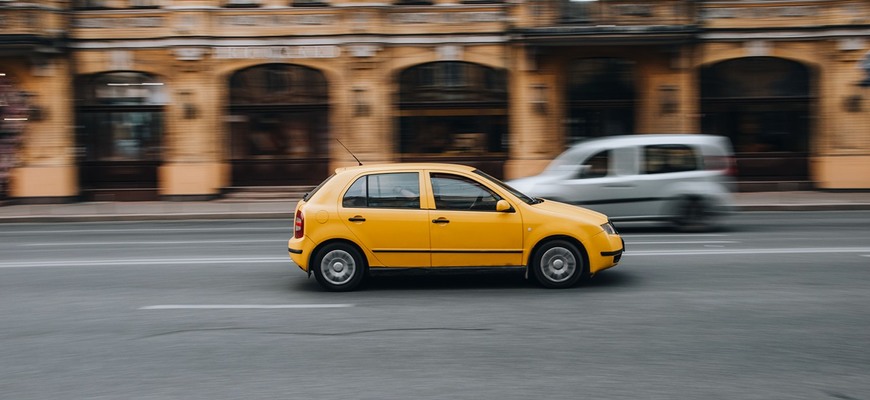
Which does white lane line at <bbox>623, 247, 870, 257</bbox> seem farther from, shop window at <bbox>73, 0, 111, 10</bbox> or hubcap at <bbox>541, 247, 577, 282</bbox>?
shop window at <bbox>73, 0, 111, 10</bbox>

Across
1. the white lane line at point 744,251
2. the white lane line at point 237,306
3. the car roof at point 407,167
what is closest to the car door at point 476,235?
the car roof at point 407,167

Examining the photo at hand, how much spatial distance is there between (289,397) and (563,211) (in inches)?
175

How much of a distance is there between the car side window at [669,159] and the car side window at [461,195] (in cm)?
665

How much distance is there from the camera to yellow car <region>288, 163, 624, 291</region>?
30.0 ft

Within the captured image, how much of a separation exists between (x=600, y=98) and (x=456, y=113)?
4.06 metres

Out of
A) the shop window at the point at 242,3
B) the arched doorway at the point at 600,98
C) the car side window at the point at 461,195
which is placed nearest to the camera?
the car side window at the point at 461,195

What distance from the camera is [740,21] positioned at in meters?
24.4

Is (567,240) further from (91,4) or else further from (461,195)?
(91,4)

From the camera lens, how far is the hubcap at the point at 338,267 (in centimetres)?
934

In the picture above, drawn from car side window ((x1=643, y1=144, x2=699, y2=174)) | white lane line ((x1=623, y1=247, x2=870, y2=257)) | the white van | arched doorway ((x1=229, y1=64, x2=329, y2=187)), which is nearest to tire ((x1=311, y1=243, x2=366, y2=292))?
white lane line ((x1=623, y1=247, x2=870, y2=257))

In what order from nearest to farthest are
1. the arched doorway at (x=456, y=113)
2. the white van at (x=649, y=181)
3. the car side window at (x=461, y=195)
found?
the car side window at (x=461, y=195) → the white van at (x=649, y=181) → the arched doorway at (x=456, y=113)

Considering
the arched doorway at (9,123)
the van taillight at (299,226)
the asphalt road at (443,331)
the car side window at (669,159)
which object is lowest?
the asphalt road at (443,331)

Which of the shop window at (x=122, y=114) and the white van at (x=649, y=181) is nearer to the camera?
the white van at (x=649, y=181)

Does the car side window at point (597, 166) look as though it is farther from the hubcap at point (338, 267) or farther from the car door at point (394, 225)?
the hubcap at point (338, 267)
